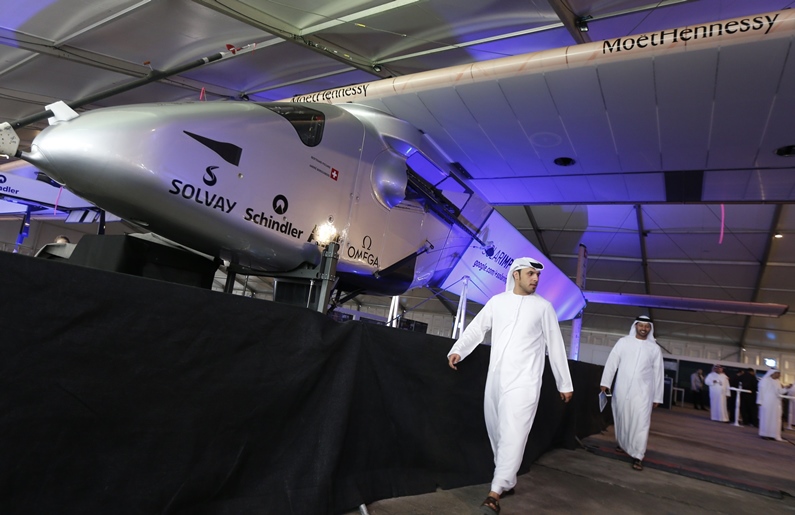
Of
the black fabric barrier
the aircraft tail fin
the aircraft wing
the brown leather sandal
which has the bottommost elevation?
the brown leather sandal

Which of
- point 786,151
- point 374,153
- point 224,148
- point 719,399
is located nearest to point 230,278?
point 224,148

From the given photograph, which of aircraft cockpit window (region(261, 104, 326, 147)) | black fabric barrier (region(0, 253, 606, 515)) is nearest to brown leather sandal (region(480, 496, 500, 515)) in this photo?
black fabric barrier (region(0, 253, 606, 515))

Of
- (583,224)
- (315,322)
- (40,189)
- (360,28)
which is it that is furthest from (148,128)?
(583,224)

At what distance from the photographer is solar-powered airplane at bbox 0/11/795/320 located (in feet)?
10.7

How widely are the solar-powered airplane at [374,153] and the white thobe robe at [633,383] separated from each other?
251 cm

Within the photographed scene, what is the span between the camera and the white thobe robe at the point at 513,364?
353 centimetres

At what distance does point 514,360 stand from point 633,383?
356 cm

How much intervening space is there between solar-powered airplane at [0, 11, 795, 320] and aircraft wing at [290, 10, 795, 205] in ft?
0.08

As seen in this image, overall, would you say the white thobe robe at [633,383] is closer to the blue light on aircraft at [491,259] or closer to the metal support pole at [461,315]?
the metal support pole at [461,315]

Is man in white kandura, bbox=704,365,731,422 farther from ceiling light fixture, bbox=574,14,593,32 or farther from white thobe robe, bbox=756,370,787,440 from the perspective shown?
ceiling light fixture, bbox=574,14,593,32

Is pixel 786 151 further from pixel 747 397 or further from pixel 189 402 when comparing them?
pixel 747 397

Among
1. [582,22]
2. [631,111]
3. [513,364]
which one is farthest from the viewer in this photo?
[582,22]

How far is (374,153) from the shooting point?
4.91 metres

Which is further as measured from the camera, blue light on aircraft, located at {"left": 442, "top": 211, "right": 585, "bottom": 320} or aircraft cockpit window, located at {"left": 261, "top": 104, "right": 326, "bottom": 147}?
blue light on aircraft, located at {"left": 442, "top": 211, "right": 585, "bottom": 320}
